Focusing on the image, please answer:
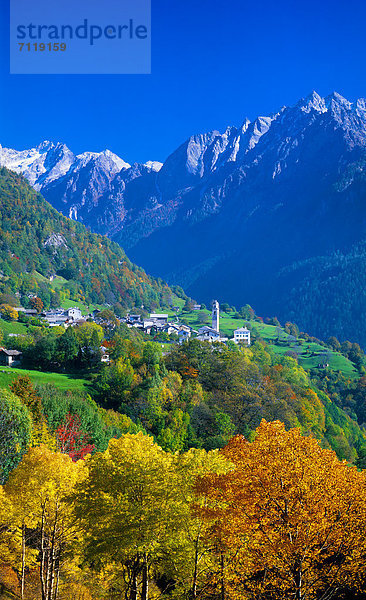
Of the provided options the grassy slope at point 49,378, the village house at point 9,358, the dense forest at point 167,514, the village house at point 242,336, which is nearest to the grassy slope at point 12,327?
the village house at point 9,358

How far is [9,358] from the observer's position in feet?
283

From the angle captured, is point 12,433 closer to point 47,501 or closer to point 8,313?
point 47,501

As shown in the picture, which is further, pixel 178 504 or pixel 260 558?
pixel 178 504

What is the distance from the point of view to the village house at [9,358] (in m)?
86.0

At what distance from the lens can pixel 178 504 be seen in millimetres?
23656

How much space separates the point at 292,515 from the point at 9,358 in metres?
75.2

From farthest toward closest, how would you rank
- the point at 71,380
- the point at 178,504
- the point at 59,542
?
the point at 71,380 → the point at 59,542 → the point at 178,504

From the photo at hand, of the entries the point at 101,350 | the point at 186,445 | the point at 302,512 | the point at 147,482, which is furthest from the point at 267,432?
the point at 101,350

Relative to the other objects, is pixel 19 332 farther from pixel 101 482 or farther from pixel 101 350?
pixel 101 482

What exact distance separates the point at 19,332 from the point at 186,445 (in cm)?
6054

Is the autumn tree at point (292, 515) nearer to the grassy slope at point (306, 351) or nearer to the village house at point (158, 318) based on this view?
the grassy slope at point (306, 351)

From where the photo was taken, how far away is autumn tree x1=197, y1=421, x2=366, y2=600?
1970 cm

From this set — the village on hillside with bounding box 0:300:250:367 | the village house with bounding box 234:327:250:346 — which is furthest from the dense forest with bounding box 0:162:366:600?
the village house with bounding box 234:327:250:346

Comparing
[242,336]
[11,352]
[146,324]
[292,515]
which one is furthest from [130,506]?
[242,336]
